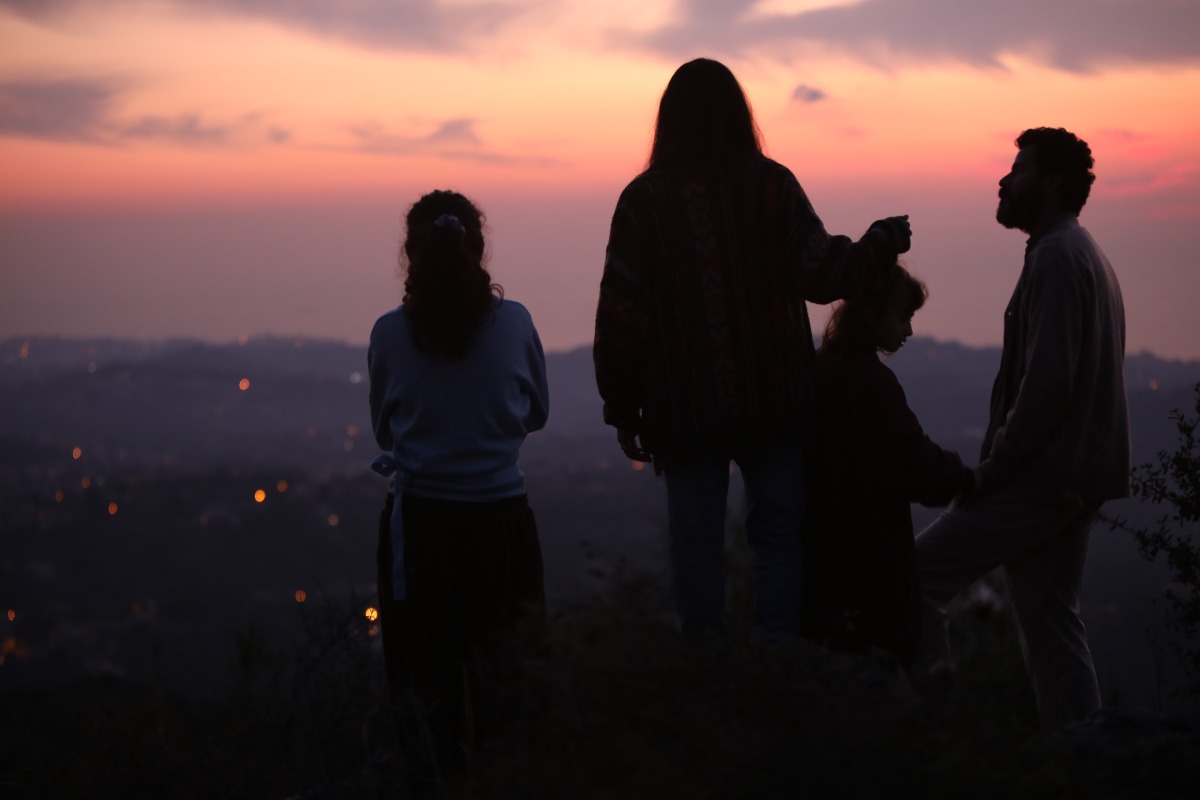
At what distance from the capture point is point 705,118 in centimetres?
358

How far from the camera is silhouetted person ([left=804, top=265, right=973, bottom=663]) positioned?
348 cm

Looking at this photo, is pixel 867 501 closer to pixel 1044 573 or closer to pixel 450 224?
pixel 1044 573

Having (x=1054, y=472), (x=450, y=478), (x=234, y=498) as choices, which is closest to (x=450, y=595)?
(x=450, y=478)

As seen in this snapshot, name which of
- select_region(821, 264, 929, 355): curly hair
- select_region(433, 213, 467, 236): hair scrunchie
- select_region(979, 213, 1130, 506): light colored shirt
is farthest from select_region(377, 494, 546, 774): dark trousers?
select_region(979, 213, 1130, 506): light colored shirt

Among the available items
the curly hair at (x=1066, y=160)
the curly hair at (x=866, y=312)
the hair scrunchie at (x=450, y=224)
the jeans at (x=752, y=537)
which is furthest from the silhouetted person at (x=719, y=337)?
the curly hair at (x=1066, y=160)

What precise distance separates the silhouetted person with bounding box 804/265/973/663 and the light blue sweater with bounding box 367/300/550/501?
37.7 inches

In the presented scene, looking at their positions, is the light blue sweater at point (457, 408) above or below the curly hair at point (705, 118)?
below

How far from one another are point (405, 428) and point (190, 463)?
109404mm

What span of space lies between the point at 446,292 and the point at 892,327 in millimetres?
1430

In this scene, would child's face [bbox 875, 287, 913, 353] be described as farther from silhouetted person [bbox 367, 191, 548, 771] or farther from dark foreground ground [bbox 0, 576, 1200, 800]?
silhouetted person [bbox 367, 191, 548, 771]

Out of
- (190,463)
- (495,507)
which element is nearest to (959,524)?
(495,507)

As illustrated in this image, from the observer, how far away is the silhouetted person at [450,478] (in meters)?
3.63

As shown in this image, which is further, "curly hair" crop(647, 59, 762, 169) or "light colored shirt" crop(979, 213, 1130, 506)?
"light colored shirt" crop(979, 213, 1130, 506)

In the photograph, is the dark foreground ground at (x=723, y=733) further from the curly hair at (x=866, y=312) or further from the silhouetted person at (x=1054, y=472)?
the curly hair at (x=866, y=312)
